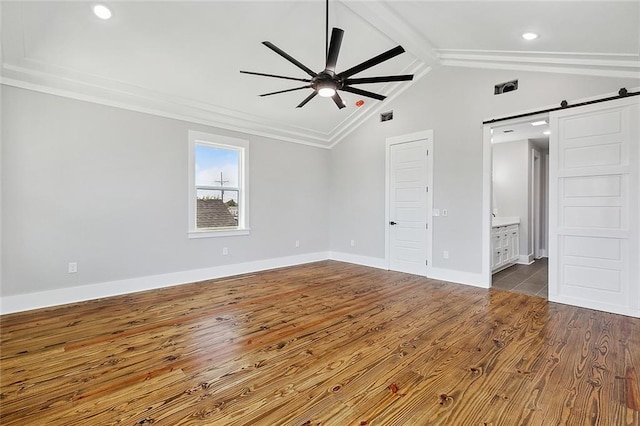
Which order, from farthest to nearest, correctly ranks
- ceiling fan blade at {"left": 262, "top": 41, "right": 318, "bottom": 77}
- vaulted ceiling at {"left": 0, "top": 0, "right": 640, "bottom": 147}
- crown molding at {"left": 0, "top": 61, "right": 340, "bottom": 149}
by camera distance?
crown molding at {"left": 0, "top": 61, "right": 340, "bottom": 149}, vaulted ceiling at {"left": 0, "top": 0, "right": 640, "bottom": 147}, ceiling fan blade at {"left": 262, "top": 41, "right": 318, "bottom": 77}

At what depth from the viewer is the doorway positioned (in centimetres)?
562

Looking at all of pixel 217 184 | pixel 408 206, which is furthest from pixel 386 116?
pixel 217 184

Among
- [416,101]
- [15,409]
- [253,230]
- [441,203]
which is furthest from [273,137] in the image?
[15,409]

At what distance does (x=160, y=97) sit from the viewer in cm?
441

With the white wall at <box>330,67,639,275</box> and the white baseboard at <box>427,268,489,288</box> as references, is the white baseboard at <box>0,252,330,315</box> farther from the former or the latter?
the white baseboard at <box>427,268,489,288</box>

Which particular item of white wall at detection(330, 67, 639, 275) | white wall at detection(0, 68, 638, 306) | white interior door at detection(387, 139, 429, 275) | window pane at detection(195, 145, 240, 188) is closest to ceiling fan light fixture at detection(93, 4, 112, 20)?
white wall at detection(0, 68, 638, 306)

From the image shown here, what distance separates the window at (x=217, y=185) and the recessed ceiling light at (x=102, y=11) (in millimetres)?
1957

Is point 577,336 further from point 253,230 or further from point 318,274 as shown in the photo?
point 253,230

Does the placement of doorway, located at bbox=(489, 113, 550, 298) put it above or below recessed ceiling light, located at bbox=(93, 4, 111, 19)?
below

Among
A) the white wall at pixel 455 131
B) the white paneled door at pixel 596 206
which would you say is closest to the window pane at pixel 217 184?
the white wall at pixel 455 131

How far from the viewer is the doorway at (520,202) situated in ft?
18.4

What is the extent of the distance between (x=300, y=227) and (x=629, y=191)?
5.03m

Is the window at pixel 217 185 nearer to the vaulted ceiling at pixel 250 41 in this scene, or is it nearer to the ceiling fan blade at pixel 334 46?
the vaulted ceiling at pixel 250 41

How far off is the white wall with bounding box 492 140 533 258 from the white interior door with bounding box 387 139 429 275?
2.72 metres
